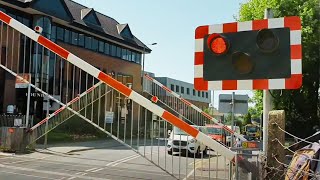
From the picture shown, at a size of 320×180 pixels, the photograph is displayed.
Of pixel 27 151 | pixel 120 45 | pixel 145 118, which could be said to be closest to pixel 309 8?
pixel 27 151

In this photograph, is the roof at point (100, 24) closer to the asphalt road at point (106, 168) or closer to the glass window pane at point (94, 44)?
the glass window pane at point (94, 44)

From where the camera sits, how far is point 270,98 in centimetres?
388

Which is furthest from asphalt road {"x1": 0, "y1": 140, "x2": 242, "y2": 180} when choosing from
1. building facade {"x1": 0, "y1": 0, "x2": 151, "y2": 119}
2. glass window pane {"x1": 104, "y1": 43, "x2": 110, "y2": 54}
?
glass window pane {"x1": 104, "y1": 43, "x2": 110, "y2": 54}

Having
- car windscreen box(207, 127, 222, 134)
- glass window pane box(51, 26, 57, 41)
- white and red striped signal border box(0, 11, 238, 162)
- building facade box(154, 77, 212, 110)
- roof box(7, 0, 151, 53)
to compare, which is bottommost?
car windscreen box(207, 127, 222, 134)

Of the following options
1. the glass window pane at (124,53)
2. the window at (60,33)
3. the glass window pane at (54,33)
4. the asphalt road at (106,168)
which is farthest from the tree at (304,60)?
the glass window pane at (124,53)

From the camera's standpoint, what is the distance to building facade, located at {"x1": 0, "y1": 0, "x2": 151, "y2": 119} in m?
10.5

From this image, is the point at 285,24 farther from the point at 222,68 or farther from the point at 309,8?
the point at 309,8

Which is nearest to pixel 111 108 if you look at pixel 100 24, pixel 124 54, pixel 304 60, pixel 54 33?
pixel 304 60

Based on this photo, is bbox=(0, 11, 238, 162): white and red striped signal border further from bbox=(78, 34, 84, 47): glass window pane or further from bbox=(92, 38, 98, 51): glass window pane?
bbox=(92, 38, 98, 51): glass window pane

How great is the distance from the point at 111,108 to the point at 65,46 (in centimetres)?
3460

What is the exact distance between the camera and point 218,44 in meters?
3.88

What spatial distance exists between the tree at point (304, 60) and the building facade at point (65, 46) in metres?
8.75

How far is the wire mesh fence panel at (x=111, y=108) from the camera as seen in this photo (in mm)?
6316

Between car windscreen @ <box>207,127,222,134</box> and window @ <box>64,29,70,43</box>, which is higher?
window @ <box>64,29,70,43</box>
